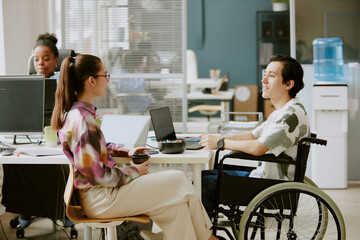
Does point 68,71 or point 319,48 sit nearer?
point 68,71

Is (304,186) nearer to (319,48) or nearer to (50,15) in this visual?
(319,48)

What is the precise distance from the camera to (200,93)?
23.1ft

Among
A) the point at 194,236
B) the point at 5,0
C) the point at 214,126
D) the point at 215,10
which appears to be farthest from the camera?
the point at 215,10

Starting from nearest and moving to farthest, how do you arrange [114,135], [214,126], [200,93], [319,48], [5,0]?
1. [114,135]
2. [5,0]
3. [319,48]
4. [200,93]
5. [214,126]

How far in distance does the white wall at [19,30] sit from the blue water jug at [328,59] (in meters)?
2.84

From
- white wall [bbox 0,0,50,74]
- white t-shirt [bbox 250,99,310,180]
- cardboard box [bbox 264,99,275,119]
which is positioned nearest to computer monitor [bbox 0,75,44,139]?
white t-shirt [bbox 250,99,310,180]

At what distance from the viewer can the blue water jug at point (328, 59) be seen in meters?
5.16

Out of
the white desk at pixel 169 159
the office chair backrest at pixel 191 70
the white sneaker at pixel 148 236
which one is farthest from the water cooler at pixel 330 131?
the office chair backrest at pixel 191 70

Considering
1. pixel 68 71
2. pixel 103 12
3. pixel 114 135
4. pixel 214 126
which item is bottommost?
pixel 214 126

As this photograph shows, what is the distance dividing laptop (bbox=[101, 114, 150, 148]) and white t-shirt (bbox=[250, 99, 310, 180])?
607 mm

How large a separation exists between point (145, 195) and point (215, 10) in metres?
7.44

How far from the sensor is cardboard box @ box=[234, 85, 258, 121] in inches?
309

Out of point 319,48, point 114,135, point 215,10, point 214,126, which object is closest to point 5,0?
point 114,135

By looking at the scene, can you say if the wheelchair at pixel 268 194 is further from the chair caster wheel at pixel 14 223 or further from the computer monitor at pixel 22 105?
the chair caster wheel at pixel 14 223
